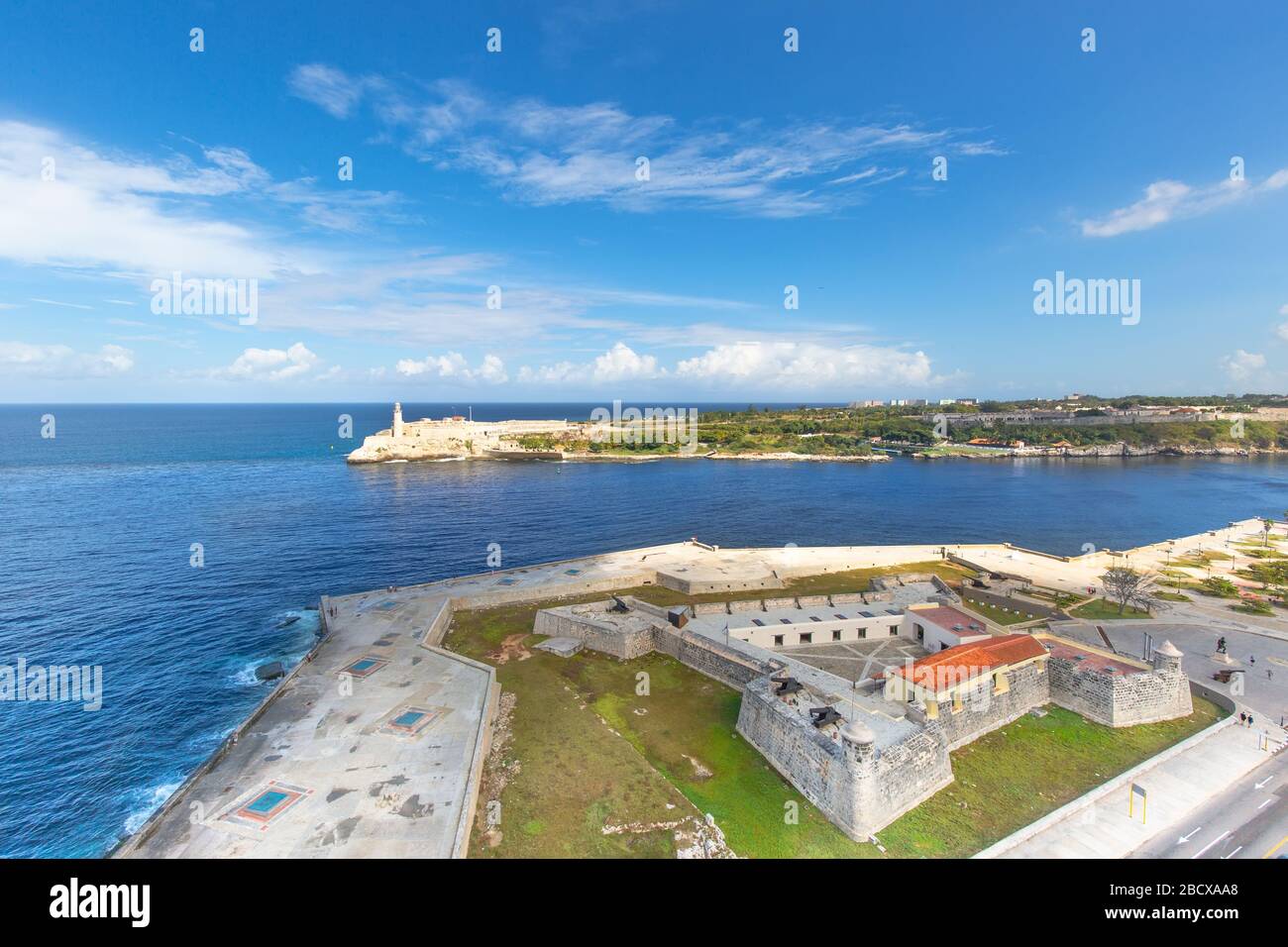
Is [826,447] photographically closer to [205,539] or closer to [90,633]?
[205,539]

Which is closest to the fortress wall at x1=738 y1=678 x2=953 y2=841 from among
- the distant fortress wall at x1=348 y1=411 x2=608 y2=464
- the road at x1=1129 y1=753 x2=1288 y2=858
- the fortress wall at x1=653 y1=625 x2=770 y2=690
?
the fortress wall at x1=653 y1=625 x2=770 y2=690

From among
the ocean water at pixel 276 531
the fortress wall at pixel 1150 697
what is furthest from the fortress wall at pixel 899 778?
the ocean water at pixel 276 531

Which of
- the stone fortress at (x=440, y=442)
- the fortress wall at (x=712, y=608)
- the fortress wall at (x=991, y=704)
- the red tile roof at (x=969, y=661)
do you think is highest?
the stone fortress at (x=440, y=442)

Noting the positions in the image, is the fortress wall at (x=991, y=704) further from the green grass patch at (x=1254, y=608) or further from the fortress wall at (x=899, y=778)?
the green grass patch at (x=1254, y=608)

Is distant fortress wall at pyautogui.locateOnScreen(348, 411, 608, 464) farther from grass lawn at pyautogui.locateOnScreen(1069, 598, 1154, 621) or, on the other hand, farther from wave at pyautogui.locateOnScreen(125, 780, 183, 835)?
grass lawn at pyautogui.locateOnScreen(1069, 598, 1154, 621)

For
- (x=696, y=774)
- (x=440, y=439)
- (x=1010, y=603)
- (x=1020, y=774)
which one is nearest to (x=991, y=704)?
(x=1020, y=774)
